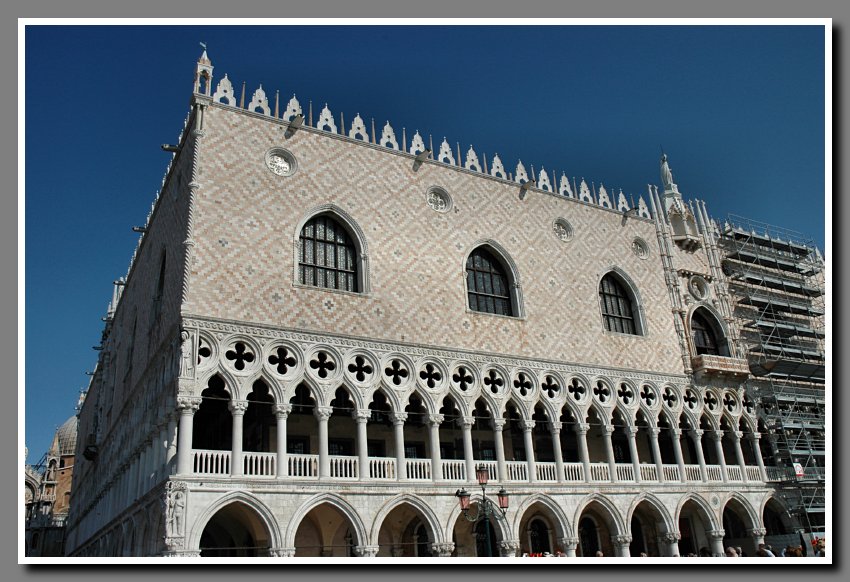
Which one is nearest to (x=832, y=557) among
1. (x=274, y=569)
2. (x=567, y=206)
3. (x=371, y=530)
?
(x=274, y=569)

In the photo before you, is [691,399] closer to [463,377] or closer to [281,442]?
[463,377]

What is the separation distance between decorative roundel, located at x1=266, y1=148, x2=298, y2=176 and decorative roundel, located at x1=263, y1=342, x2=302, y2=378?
12.9 feet

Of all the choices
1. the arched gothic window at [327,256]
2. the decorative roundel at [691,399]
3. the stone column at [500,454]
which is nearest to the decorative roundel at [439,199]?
the arched gothic window at [327,256]

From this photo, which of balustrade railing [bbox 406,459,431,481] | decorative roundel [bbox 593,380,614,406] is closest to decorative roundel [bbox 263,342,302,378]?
balustrade railing [bbox 406,459,431,481]

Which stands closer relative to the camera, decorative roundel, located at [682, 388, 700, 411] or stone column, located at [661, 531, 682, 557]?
stone column, located at [661, 531, 682, 557]

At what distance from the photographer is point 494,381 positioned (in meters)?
16.0

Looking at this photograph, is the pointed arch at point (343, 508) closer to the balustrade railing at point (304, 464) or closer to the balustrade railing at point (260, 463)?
the balustrade railing at point (304, 464)

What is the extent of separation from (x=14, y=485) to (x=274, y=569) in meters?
2.62

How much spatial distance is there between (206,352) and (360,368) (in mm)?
3096

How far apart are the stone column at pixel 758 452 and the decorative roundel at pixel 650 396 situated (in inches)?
141

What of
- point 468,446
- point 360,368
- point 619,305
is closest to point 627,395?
point 619,305

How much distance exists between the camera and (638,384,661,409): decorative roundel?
1819 centimetres

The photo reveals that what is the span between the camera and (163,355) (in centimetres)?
1409

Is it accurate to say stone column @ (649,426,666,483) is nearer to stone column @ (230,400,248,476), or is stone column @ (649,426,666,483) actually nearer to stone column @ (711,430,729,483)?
stone column @ (711,430,729,483)
